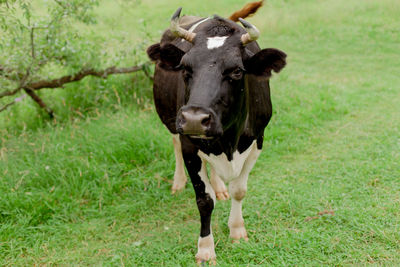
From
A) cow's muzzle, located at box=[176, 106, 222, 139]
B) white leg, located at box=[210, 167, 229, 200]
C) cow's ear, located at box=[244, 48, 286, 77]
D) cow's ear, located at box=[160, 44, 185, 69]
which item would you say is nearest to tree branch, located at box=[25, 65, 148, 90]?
white leg, located at box=[210, 167, 229, 200]

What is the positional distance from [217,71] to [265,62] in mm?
412

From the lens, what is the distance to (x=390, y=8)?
37.2ft

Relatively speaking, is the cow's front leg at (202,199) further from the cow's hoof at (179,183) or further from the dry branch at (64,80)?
the dry branch at (64,80)

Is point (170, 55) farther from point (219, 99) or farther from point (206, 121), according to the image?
point (206, 121)

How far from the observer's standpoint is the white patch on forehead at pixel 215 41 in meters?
2.57

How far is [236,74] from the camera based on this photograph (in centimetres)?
255

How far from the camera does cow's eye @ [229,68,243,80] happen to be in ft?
8.30

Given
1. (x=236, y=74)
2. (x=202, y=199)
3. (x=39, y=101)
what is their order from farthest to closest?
(x=39, y=101), (x=202, y=199), (x=236, y=74)

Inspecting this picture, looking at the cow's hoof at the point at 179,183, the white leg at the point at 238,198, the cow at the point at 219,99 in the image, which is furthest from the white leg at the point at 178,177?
the white leg at the point at 238,198

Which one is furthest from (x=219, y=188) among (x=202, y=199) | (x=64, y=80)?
(x=64, y=80)

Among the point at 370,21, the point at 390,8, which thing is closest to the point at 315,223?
the point at 370,21

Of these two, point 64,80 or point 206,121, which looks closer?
point 206,121

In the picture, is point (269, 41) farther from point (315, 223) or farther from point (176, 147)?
point (315, 223)

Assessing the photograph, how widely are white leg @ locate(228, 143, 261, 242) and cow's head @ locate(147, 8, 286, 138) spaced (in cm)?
60
